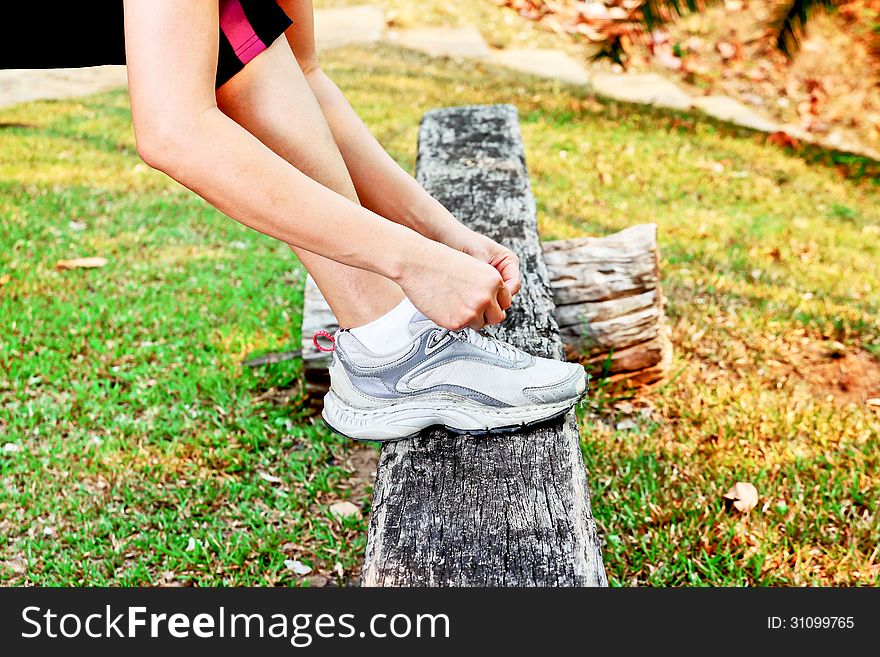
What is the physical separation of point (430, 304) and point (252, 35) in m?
0.51

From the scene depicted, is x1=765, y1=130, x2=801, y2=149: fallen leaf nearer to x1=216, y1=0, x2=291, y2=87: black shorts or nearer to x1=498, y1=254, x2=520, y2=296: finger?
x1=498, y1=254, x2=520, y2=296: finger

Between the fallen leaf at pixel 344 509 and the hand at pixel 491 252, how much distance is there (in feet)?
2.27

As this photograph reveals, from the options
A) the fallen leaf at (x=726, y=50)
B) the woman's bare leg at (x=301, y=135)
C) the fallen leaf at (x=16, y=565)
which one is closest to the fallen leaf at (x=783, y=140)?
the fallen leaf at (x=726, y=50)

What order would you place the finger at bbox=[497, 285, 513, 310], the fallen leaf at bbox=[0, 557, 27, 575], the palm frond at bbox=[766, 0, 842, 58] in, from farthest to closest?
the palm frond at bbox=[766, 0, 842, 58]
the fallen leaf at bbox=[0, 557, 27, 575]
the finger at bbox=[497, 285, 513, 310]

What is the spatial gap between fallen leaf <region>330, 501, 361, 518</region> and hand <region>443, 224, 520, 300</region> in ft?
2.27

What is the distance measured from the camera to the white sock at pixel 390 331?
4.92 ft

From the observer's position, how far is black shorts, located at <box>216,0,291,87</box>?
4.34ft

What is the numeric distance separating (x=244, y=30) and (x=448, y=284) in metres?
0.52

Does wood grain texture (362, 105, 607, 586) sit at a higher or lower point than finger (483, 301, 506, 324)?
lower

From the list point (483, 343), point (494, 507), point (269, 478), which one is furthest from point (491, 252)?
point (269, 478)

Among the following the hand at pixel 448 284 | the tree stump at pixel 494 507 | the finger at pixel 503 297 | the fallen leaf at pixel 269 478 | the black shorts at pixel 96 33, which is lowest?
the fallen leaf at pixel 269 478

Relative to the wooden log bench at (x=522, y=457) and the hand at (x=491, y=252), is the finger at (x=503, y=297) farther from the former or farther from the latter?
the wooden log bench at (x=522, y=457)

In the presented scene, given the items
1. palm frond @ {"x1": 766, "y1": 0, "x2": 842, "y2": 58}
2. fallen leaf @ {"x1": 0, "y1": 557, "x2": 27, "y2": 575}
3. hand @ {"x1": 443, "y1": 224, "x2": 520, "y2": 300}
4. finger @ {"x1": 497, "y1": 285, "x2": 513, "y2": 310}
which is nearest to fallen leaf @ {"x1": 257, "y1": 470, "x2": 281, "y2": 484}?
fallen leaf @ {"x1": 0, "y1": 557, "x2": 27, "y2": 575}

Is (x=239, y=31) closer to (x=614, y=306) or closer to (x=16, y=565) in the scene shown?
(x=16, y=565)
